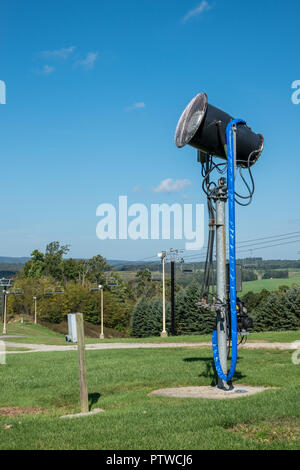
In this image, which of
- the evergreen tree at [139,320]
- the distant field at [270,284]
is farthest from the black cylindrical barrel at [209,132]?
the distant field at [270,284]

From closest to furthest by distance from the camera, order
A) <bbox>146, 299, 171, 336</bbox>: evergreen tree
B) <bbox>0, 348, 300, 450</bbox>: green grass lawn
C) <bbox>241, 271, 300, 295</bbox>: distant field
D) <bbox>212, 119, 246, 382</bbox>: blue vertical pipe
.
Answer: <bbox>0, 348, 300, 450</bbox>: green grass lawn
<bbox>212, 119, 246, 382</bbox>: blue vertical pipe
<bbox>146, 299, 171, 336</bbox>: evergreen tree
<bbox>241, 271, 300, 295</bbox>: distant field

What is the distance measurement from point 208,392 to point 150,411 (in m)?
2.12

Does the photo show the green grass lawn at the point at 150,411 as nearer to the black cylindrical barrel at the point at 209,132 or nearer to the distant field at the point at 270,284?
the black cylindrical barrel at the point at 209,132

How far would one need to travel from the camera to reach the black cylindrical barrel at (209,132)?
9305 millimetres

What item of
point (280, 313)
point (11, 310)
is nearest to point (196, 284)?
point (280, 313)

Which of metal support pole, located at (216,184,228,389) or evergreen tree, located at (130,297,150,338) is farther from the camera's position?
evergreen tree, located at (130,297,150,338)

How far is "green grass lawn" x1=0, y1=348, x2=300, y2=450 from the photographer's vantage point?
578 cm

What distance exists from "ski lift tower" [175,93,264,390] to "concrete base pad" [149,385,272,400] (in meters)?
0.22

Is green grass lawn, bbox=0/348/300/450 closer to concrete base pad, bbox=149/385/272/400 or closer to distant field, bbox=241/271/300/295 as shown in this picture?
concrete base pad, bbox=149/385/272/400

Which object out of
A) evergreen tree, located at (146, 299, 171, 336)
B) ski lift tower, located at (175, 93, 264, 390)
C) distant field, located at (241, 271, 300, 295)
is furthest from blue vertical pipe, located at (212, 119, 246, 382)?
distant field, located at (241, 271, 300, 295)

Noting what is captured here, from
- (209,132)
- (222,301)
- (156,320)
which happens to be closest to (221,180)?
(209,132)

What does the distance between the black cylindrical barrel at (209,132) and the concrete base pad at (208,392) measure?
419cm

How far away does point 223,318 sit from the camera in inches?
366

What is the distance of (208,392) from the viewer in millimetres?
9344
